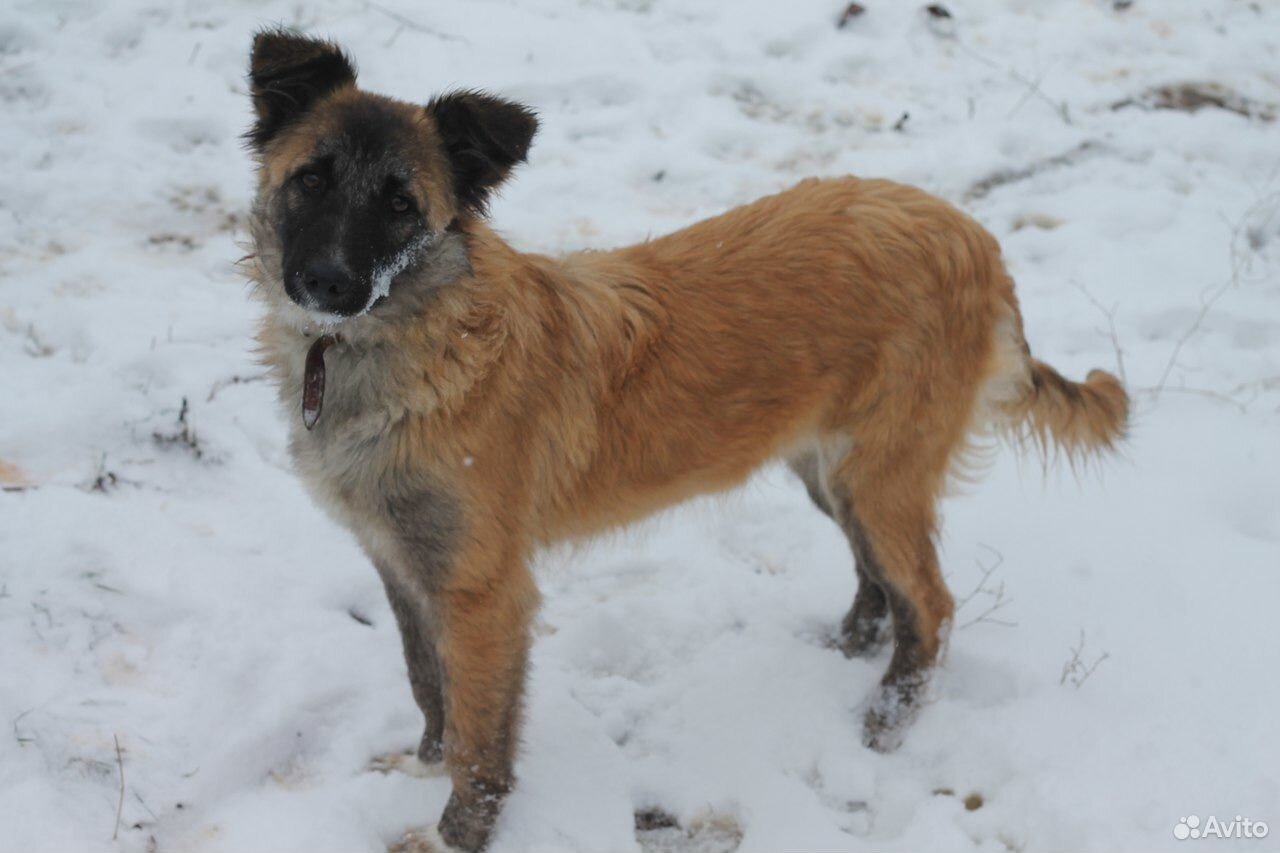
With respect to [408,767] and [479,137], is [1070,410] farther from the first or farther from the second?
[408,767]

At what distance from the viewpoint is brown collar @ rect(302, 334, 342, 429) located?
294cm

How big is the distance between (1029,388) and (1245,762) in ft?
4.17

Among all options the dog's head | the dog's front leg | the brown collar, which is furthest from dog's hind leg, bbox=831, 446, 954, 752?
the brown collar

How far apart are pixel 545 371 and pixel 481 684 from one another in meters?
0.87

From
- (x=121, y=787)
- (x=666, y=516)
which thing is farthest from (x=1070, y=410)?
(x=121, y=787)

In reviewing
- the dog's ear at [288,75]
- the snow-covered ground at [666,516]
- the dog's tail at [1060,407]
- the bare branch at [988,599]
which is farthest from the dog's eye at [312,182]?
the bare branch at [988,599]

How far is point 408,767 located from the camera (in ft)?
11.0

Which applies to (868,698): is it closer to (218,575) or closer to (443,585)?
(443,585)

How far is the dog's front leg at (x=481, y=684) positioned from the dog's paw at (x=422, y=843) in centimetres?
2

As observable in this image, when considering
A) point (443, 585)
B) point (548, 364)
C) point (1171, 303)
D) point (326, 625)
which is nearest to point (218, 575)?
point (326, 625)

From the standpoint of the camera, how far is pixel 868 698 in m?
3.72

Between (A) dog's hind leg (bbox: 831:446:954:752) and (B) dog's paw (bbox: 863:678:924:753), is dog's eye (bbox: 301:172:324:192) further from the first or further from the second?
(B) dog's paw (bbox: 863:678:924:753)

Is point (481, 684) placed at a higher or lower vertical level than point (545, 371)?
lower

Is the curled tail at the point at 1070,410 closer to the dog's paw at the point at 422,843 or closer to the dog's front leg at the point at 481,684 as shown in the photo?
the dog's front leg at the point at 481,684
